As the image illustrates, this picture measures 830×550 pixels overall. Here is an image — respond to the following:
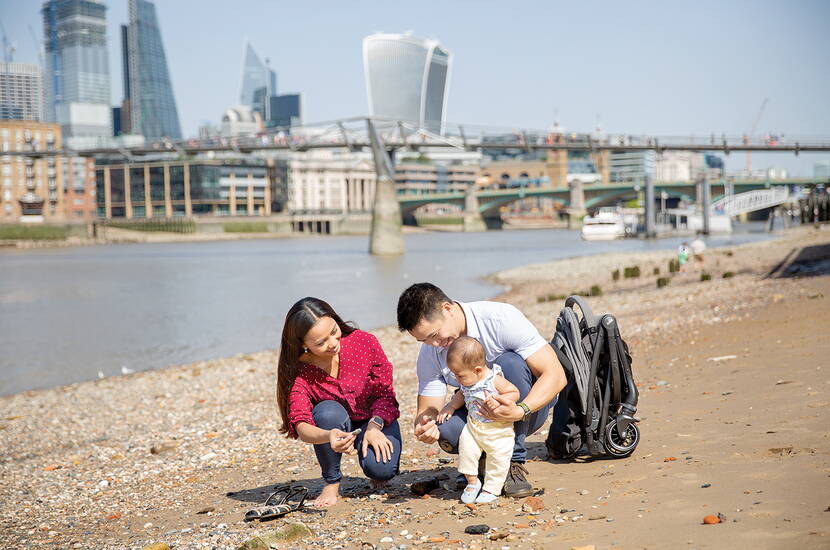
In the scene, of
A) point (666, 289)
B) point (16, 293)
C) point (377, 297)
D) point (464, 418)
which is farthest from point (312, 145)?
point (464, 418)

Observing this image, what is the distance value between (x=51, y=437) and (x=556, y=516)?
7.12 metres

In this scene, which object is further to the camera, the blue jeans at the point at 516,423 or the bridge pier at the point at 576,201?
the bridge pier at the point at 576,201

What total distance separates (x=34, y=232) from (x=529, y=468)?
11588cm

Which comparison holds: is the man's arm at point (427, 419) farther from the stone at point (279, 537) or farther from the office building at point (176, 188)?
the office building at point (176, 188)

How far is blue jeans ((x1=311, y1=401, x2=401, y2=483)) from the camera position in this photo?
4.86 meters

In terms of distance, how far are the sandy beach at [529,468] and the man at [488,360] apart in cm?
35

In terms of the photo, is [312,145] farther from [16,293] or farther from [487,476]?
[487,476]

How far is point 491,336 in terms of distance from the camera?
4.57 metres

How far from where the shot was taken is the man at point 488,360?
14.4ft

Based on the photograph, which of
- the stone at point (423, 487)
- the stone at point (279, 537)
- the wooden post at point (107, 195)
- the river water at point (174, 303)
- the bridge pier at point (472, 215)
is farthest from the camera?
the wooden post at point (107, 195)

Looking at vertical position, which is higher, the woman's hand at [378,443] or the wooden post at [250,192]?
the wooden post at [250,192]

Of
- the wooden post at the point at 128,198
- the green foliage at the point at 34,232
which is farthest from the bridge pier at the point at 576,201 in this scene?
the wooden post at the point at 128,198

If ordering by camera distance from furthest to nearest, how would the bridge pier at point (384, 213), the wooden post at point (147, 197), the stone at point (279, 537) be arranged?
the wooden post at point (147, 197)
the bridge pier at point (384, 213)
the stone at point (279, 537)

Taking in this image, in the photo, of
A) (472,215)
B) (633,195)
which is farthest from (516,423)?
(472,215)
